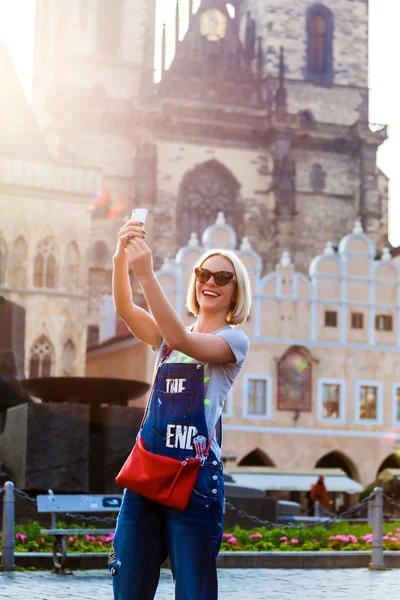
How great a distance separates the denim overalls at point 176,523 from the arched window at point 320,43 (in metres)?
54.1

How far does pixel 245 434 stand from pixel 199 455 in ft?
109

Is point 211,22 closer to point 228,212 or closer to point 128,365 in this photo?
point 228,212

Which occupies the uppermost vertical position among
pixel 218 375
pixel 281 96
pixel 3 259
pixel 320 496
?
pixel 281 96

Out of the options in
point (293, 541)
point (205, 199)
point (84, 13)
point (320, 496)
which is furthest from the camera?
point (84, 13)

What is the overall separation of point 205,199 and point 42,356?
16.5m

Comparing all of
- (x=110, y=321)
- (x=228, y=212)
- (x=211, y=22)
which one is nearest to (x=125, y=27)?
(x=211, y=22)

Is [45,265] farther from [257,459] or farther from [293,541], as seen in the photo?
[293,541]

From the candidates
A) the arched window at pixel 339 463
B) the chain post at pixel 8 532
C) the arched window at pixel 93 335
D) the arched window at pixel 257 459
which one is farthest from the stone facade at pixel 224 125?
the chain post at pixel 8 532

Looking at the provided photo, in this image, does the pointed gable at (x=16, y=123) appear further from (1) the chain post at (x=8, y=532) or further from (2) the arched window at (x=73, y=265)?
(1) the chain post at (x=8, y=532)

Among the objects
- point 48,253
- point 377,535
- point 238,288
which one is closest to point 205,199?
point 48,253

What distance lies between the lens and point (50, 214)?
3794cm

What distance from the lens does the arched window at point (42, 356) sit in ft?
121

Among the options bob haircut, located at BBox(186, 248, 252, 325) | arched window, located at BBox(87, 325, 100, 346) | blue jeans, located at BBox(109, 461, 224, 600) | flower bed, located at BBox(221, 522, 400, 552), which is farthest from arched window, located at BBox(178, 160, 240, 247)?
blue jeans, located at BBox(109, 461, 224, 600)

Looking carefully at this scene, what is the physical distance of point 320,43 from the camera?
56906 millimetres
